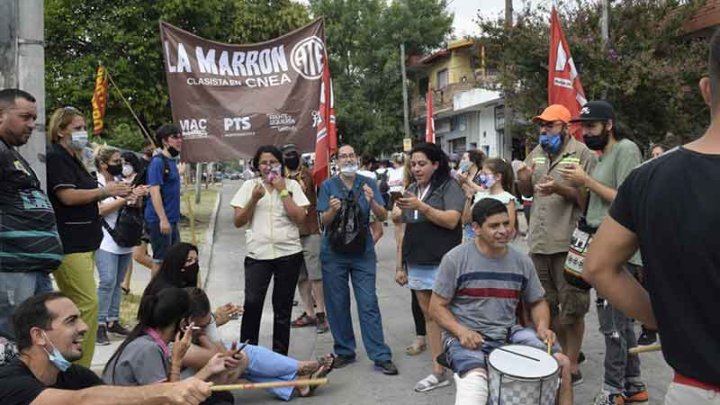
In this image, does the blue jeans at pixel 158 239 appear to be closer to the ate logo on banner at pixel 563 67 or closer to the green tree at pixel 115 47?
the ate logo on banner at pixel 563 67

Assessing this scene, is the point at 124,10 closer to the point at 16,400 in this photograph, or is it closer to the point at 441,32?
the point at 16,400

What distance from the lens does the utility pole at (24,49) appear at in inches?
159

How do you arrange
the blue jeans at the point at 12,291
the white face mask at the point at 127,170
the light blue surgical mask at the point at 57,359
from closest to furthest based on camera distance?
the light blue surgical mask at the point at 57,359 < the blue jeans at the point at 12,291 < the white face mask at the point at 127,170

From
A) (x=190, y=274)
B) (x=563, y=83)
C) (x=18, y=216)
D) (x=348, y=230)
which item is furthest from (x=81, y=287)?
A: (x=563, y=83)

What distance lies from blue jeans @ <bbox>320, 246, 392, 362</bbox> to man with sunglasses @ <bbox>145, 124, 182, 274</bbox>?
1.91 meters

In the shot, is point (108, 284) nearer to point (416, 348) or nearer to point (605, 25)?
point (416, 348)

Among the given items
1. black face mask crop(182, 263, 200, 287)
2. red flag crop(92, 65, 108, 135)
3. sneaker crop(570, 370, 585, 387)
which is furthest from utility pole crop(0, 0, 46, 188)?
red flag crop(92, 65, 108, 135)

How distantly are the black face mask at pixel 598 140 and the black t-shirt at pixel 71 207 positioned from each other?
3.44 metres

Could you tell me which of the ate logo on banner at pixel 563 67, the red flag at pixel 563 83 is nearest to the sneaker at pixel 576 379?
the red flag at pixel 563 83

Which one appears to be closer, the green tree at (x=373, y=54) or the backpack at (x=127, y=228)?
the backpack at (x=127, y=228)

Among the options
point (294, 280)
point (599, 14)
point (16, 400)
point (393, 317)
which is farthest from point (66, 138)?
point (599, 14)

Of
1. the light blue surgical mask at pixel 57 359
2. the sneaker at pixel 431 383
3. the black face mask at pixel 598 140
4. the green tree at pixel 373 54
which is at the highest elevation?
the green tree at pixel 373 54

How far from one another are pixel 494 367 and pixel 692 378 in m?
1.74

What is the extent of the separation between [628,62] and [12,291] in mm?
13249
